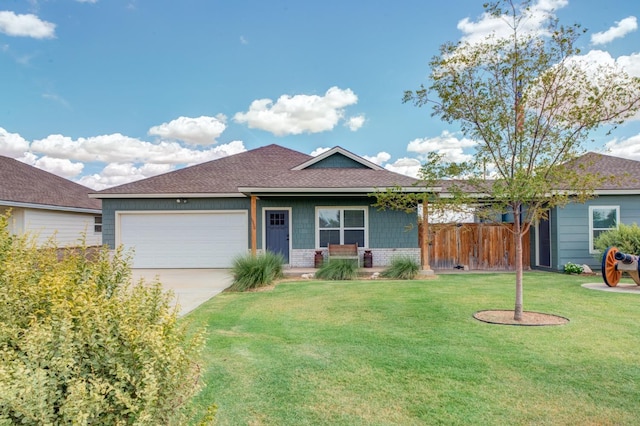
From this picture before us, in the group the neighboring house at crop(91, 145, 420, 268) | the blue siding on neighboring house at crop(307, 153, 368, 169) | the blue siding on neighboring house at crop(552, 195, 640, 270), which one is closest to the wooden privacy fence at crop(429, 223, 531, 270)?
the neighboring house at crop(91, 145, 420, 268)

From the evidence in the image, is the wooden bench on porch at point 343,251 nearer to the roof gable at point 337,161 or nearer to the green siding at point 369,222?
the green siding at point 369,222

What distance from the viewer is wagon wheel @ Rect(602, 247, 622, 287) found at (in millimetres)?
9641

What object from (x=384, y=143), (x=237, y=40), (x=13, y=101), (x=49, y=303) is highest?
(x=237, y=40)

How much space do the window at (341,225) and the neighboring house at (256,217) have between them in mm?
36

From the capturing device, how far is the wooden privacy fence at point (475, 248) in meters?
14.7

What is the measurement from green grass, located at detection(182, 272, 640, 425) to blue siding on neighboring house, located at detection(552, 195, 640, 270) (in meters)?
5.97

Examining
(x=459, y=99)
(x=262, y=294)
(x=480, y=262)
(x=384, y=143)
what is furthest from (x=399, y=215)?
(x=459, y=99)

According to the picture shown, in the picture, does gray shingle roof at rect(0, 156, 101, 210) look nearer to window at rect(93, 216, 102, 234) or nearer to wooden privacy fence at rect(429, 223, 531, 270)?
window at rect(93, 216, 102, 234)

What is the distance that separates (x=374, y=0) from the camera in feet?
39.3

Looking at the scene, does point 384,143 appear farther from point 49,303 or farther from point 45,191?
point 49,303

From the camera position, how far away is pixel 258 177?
55.1ft

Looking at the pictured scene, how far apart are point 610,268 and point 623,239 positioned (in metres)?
2.71

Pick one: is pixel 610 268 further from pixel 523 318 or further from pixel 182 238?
pixel 182 238

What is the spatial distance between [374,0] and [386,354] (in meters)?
10.8
